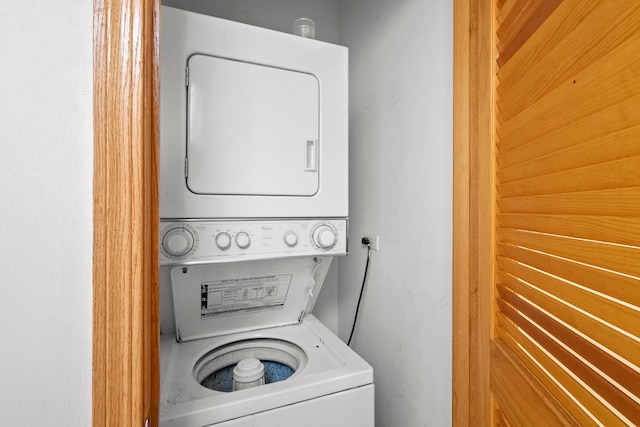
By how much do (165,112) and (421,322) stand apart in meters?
1.34

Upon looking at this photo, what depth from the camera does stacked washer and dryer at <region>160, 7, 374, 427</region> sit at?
3.47ft

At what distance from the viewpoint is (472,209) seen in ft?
3.17

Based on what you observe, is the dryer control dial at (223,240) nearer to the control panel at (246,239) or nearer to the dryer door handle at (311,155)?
the control panel at (246,239)

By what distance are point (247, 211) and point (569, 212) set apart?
98 centimetres

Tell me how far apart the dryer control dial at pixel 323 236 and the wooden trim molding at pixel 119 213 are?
2.61 feet

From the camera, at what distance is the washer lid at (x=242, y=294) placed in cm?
131

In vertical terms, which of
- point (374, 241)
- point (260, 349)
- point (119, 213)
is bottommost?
point (260, 349)

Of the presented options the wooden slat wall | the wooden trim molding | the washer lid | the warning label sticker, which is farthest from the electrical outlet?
the wooden trim molding

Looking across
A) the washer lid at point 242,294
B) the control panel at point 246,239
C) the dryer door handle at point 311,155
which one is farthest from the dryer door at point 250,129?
the washer lid at point 242,294

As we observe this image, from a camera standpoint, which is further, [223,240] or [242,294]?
[242,294]

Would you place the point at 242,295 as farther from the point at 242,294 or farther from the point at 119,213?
the point at 119,213

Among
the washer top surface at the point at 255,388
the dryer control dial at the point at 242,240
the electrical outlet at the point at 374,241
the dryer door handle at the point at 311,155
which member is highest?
the dryer door handle at the point at 311,155

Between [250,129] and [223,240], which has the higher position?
[250,129]

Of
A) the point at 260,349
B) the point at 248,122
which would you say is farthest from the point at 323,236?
the point at 260,349
